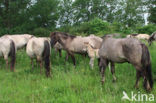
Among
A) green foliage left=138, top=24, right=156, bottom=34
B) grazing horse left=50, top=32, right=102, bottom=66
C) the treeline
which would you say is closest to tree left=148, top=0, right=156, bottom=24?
the treeline

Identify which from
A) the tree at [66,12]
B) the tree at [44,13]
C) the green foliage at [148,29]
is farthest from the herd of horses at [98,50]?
the tree at [66,12]

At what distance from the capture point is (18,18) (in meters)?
20.2

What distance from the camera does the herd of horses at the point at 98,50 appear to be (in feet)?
13.1

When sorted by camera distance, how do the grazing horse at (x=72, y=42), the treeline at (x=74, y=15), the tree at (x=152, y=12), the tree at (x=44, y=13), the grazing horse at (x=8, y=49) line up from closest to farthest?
1. the grazing horse at (x=8, y=49)
2. the grazing horse at (x=72, y=42)
3. the treeline at (x=74, y=15)
4. the tree at (x=44, y=13)
5. the tree at (x=152, y=12)

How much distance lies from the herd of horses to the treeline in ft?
19.7

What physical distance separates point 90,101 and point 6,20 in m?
20.0

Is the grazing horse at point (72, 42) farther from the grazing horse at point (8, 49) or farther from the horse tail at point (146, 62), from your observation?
the horse tail at point (146, 62)

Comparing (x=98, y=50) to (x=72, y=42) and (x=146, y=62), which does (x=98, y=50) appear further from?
(x=146, y=62)

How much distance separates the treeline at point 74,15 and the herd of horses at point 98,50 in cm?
601

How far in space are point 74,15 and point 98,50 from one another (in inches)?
1352

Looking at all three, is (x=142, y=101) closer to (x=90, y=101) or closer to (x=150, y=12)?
(x=90, y=101)

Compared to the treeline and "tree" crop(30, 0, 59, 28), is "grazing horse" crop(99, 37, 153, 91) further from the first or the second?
"tree" crop(30, 0, 59, 28)

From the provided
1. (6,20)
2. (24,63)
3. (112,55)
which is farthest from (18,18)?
(112,55)

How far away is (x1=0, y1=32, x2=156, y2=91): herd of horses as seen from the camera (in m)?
4.00
